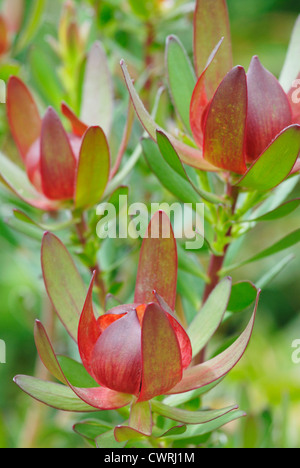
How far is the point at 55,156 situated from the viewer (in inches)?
27.4

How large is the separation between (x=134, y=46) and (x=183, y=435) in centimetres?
75

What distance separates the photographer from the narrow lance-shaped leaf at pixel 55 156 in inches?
27.3

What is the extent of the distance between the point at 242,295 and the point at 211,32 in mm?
287

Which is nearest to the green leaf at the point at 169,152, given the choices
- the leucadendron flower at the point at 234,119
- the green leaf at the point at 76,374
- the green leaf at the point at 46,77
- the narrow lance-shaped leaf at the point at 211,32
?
the leucadendron flower at the point at 234,119

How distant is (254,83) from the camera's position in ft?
1.91

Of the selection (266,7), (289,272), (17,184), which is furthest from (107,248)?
(266,7)

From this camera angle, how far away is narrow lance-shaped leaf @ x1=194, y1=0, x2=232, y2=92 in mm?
650

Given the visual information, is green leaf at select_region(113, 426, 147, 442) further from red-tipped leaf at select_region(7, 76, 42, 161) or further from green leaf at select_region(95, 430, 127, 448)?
red-tipped leaf at select_region(7, 76, 42, 161)

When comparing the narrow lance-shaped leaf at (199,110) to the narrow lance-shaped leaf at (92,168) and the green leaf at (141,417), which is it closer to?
the narrow lance-shaped leaf at (92,168)

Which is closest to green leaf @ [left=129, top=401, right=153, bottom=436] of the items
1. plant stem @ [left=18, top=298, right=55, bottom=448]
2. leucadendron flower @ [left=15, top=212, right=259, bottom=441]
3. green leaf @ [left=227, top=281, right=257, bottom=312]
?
leucadendron flower @ [left=15, top=212, right=259, bottom=441]

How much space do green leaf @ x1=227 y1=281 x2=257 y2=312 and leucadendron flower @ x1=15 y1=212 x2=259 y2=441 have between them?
0.07 m

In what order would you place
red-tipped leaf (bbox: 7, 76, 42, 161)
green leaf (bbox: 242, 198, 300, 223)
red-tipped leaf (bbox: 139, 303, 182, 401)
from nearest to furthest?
1. red-tipped leaf (bbox: 139, 303, 182, 401)
2. green leaf (bbox: 242, 198, 300, 223)
3. red-tipped leaf (bbox: 7, 76, 42, 161)

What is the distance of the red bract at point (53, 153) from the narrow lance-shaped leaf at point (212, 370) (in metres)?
0.24
